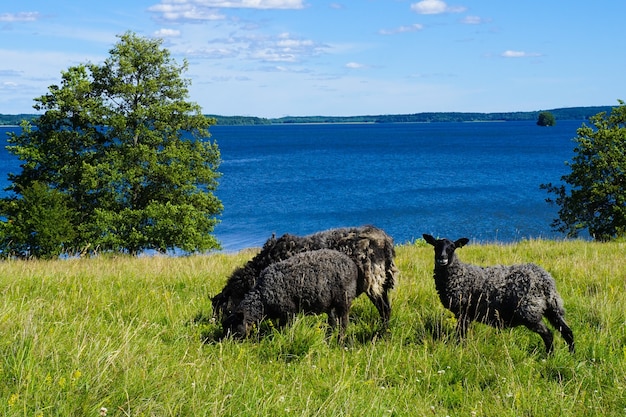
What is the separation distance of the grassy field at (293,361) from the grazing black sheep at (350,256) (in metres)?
0.31

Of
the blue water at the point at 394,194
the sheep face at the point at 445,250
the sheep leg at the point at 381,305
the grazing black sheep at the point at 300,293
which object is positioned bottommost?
the blue water at the point at 394,194

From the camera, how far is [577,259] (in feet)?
40.8

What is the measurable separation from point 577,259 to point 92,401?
1085 cm

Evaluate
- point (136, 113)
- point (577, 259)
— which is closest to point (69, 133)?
point (136, 113)

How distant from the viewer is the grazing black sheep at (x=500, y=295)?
7.12 m

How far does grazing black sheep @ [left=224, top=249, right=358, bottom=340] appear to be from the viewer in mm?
7664

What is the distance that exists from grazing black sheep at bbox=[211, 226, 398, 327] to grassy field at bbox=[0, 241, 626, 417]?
310 mm

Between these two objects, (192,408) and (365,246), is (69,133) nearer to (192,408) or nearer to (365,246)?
(365,246)

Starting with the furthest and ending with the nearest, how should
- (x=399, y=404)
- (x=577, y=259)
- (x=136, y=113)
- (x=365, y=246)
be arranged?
(x=136, y=113), (x=577, y=259), (x=365, y=246), (x=399, y=404)

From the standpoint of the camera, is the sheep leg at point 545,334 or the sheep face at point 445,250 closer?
the sheep leg at point 545,334

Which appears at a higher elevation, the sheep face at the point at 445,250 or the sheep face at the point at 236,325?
the sheep face at the point at 445,250

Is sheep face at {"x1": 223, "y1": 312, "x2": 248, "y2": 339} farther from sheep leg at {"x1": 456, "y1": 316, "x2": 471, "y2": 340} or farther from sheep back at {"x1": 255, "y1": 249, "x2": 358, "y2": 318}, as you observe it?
Result: sheep leg at {"x1": 456, "y1": 316, "x2": 471, "y2": 340}

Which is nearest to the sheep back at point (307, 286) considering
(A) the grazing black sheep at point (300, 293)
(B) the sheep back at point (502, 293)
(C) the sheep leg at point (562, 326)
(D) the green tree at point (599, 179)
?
(A) the grazing black sheep at point (300, 293)

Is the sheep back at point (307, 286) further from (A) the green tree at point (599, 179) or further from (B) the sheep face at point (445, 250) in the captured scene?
(A) the green tree at point (599, 179)
